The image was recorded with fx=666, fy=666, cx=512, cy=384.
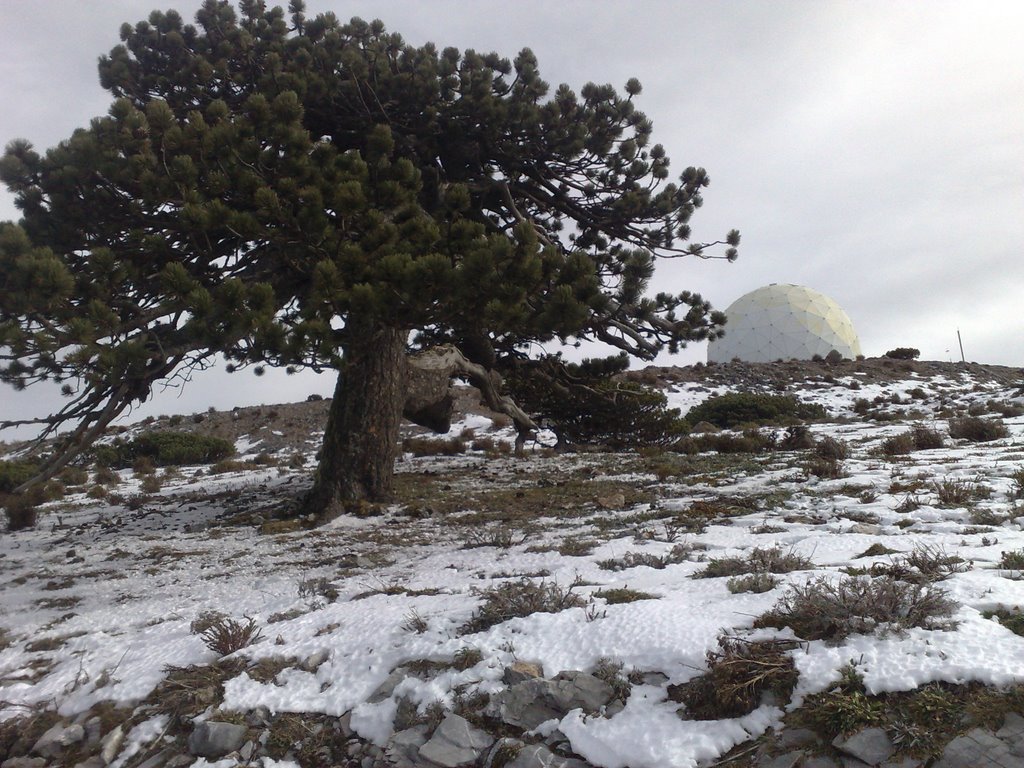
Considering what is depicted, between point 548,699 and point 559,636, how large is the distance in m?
0.47

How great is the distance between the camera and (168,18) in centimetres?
922

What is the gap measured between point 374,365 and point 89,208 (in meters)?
3.58

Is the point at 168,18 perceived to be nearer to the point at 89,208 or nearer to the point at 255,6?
the point at 255,6

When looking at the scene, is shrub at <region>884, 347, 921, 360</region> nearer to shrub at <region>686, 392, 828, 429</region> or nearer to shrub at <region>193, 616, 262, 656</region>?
shrub at <region>686, 392, 828, 429</region>

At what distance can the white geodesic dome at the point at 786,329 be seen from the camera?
129ft

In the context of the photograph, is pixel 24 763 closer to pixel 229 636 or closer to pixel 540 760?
pixel 229 636

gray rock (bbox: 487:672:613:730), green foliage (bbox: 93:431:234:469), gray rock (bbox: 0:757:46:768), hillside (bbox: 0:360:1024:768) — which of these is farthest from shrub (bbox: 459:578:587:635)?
green foliage (bbox: 93:431:234:469)

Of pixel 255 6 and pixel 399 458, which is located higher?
pixel 255 6

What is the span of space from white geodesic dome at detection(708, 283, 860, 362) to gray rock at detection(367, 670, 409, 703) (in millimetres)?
38542

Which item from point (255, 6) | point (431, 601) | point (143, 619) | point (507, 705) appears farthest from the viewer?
point (255, 6)

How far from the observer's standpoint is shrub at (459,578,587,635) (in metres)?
3.65

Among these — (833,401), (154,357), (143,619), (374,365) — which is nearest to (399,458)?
(374,365)

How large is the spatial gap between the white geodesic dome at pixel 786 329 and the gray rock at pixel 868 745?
38682mm

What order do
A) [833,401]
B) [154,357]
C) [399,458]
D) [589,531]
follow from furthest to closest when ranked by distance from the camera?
[833,401] < [399,458] < [154,357] < [589,531]
